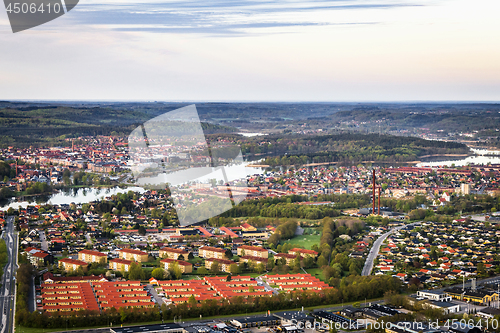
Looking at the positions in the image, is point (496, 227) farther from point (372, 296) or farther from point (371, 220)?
point (372, 296)

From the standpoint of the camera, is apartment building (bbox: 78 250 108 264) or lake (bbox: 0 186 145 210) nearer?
apartment building (bbox: 78 250 108 264)

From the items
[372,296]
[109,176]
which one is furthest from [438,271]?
[109,176]

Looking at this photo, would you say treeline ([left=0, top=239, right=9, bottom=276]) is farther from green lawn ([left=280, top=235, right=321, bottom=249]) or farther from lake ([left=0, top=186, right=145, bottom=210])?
lake ([left=0, top=186, right=145, bottom=210])

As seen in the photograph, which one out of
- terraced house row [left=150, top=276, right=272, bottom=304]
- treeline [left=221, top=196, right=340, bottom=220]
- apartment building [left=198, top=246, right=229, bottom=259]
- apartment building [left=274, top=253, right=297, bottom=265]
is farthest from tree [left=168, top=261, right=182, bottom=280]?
treeline [left=221, top=196, right=340, bottom=220]

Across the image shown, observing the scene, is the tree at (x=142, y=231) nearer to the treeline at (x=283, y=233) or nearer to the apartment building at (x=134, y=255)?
the apartment building at (x=134, y=255)

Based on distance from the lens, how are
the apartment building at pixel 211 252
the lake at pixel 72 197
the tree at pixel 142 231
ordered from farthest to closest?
the lake at pixel 72 197, the tree at pixel 142 231, the apartment building at pixel 211 252

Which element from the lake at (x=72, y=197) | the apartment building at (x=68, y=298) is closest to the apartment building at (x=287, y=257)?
the apartment building at (x=68, y=298)
